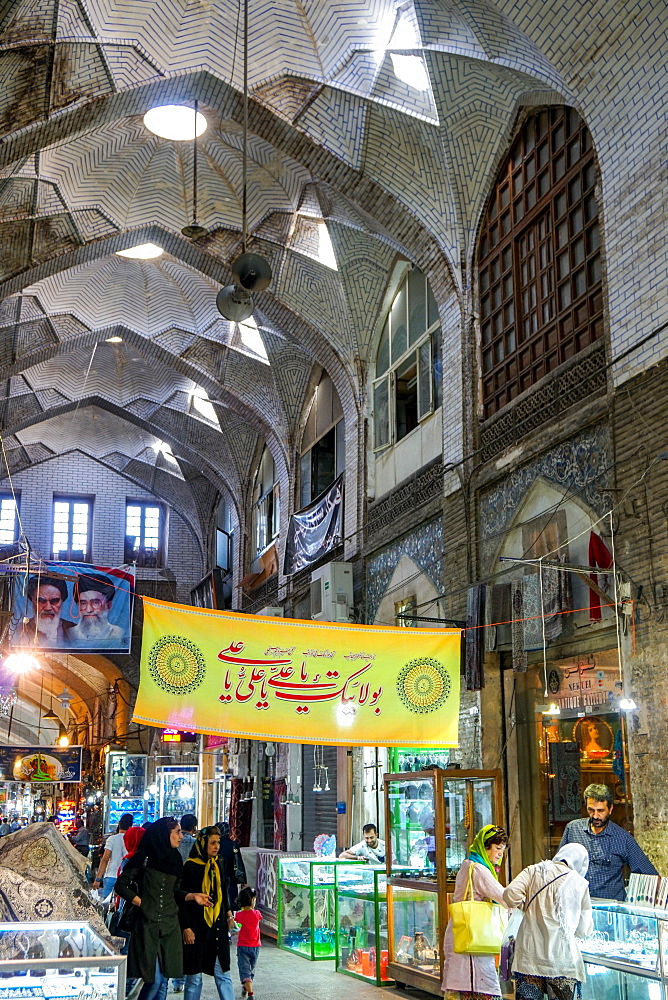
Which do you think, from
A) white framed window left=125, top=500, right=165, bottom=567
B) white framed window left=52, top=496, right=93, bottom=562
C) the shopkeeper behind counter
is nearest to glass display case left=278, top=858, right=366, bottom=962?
the shopkeeper behind counter

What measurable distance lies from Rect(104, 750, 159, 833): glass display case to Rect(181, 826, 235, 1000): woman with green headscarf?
44.5 feet

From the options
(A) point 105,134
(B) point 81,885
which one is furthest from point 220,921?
(A) point 105,134

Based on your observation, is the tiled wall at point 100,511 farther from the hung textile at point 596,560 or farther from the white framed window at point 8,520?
the hung textile at point 596,560

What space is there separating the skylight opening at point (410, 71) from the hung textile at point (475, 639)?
510 cm

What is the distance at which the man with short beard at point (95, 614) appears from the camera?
20.2m

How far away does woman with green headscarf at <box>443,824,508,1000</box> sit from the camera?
19.3 feet

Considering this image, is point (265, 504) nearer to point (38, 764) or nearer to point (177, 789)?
point (177, 789)

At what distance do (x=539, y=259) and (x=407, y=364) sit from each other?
3.48m

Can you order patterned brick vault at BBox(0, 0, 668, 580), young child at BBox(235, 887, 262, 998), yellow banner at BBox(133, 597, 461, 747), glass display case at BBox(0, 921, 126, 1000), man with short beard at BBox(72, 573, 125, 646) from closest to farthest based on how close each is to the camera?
glass display case at BBox(0, 921, 126, 1000)
yellow banner at BBox(133, 597, 461, 747)
young child at BBox(235, 887, 262, 998)
patterned brick vault at BBox(0, 0, 668, 580)
man with short beard at BBox(72, 573, 125, 646)

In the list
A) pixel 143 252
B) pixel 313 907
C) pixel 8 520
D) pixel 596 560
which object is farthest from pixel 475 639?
pixel 8 520

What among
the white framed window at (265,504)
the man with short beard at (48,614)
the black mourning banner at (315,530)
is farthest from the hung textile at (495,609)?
the man with short beard at (48,614)

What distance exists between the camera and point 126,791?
2061 centimetres

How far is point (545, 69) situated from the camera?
9055 mm

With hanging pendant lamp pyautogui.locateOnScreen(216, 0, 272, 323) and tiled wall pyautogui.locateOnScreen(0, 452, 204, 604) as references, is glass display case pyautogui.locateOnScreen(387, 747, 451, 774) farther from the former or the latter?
tiled wall pyautogui.locateOnScreen(0, 452, 204, 604)
